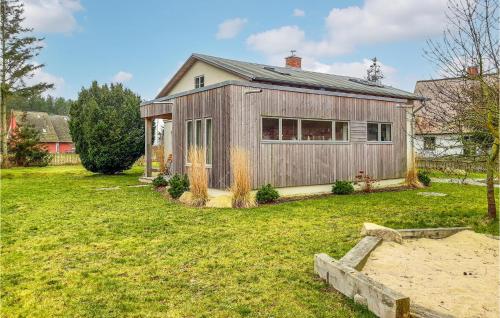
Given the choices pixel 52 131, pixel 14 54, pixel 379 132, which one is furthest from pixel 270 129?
pixel 52 131

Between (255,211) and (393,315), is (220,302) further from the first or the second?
(255,211)

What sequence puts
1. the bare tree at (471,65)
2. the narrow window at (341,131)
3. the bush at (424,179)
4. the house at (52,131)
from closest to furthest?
the bare tree at (471,65), the narrow window at (341,131), the bush at (424,179), the house at (52,131)

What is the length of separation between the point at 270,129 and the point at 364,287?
22.9ft

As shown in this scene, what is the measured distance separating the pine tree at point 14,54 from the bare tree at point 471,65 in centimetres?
2598

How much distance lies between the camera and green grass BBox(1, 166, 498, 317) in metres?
3.01

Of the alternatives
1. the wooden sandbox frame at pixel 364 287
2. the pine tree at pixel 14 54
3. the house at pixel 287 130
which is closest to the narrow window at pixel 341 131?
the house at pixel 287 130

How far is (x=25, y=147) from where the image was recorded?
22.3 m

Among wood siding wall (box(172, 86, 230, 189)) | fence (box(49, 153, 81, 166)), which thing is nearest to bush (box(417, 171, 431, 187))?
wood siding wall (box(172, 86, 230, 189))

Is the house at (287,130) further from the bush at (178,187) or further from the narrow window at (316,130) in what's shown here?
the bush at (178,187)

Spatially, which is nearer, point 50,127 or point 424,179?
Answer: point 424,179

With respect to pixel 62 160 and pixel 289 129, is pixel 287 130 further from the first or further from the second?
pixel 62 160

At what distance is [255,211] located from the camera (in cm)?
750

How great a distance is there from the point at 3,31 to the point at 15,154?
869 centimetres

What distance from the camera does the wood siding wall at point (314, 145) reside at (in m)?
9.09
